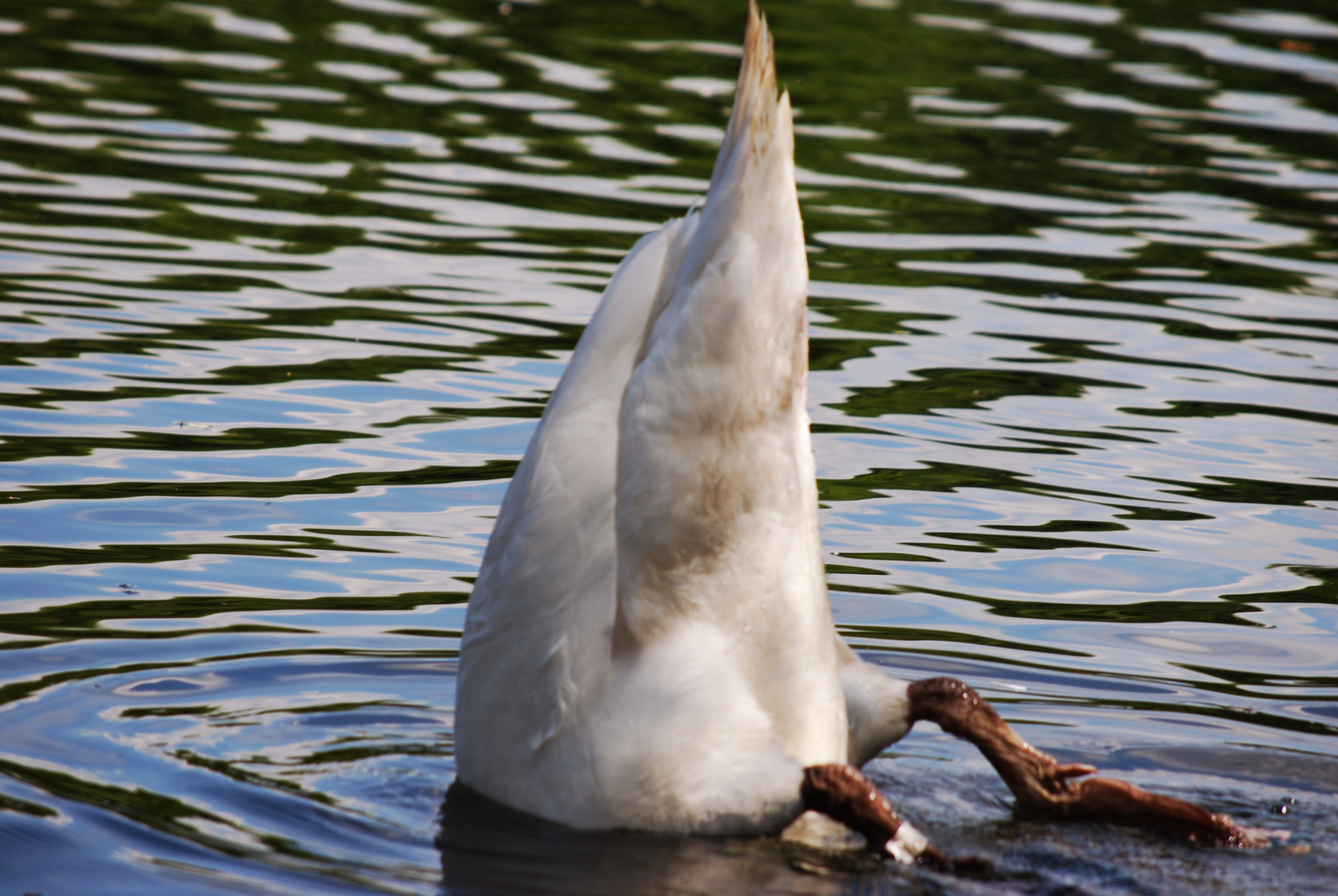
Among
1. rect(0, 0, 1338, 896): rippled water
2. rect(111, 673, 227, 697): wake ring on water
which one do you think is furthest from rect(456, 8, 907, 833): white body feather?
rect(111, 673, 227, 697): wake ring on water

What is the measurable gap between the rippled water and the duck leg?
8cm

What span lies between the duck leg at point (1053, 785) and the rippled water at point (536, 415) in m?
0.08

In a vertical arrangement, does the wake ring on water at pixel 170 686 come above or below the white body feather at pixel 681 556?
below

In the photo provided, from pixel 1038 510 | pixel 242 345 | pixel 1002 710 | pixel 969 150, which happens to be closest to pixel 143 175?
pixel 242 345

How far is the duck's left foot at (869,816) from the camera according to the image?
4355 mm

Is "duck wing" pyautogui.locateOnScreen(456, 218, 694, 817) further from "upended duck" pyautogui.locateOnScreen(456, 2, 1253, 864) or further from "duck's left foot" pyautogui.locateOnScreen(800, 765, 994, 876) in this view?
"duck's left foot" pyautogui.locateOnScreen(800, 765, 994, 876)

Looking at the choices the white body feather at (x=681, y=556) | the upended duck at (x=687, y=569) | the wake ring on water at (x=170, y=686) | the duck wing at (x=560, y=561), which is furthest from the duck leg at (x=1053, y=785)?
the wake ring on water at (x=170, y=686)

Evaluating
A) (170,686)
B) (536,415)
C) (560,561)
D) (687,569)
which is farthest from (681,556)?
(536,415)

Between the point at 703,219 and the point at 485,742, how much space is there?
1.37 metres

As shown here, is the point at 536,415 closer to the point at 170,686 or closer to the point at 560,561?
the point at 170,686

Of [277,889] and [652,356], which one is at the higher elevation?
[652,356]

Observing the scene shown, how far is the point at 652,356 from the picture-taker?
171 inches

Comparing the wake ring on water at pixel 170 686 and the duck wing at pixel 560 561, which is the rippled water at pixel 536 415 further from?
the duck wing at pixel 560 561

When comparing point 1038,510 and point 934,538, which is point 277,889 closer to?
point 934,538
